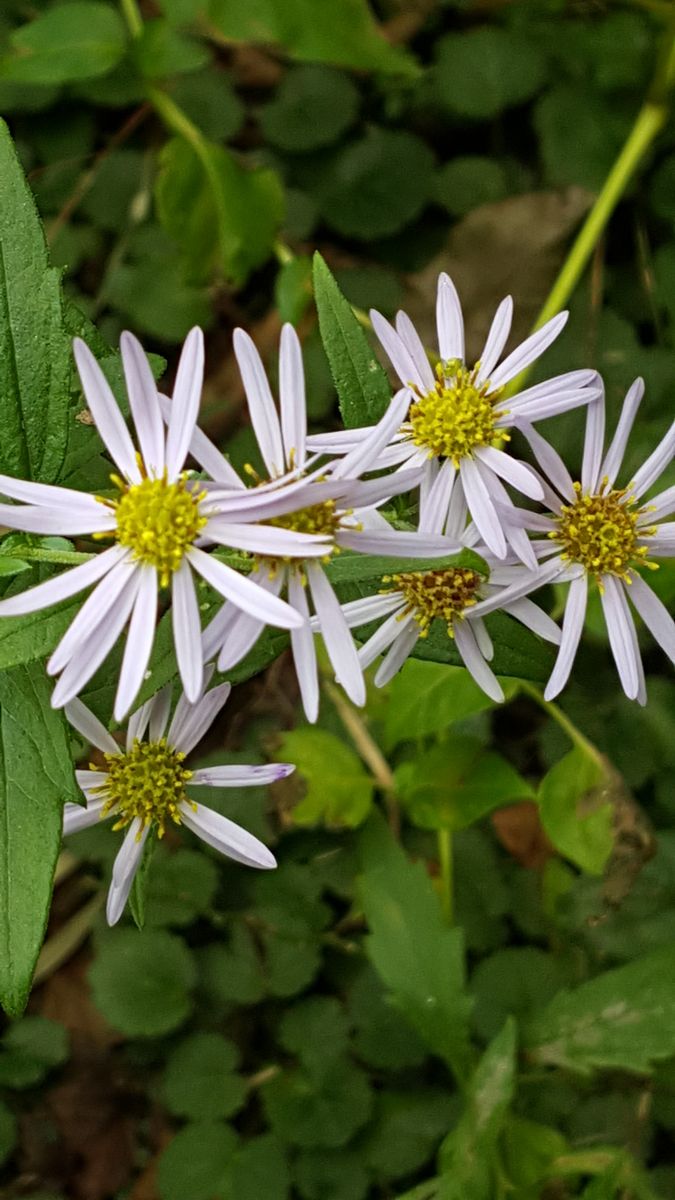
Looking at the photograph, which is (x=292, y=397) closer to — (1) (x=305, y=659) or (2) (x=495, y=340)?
(1) (x=305, y=659)

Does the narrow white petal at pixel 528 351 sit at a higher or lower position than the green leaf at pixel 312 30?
lower

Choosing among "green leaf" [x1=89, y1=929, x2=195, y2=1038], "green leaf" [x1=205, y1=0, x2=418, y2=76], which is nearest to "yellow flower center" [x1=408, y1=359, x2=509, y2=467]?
"green leaf" [x1=205, y1=0, x2=418, y2=76]

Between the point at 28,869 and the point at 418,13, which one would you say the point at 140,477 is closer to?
the point at 28,869

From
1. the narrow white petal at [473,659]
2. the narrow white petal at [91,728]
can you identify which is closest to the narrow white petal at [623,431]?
the narrow white petal at [473,659]

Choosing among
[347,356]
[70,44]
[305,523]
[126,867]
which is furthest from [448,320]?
[70,44]

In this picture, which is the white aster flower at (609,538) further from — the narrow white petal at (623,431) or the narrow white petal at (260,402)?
the narrow white petal at (260,402)

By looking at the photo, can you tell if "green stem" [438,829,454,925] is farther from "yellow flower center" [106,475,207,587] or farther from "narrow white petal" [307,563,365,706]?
"yellow flower center" [106,475,207,587]
